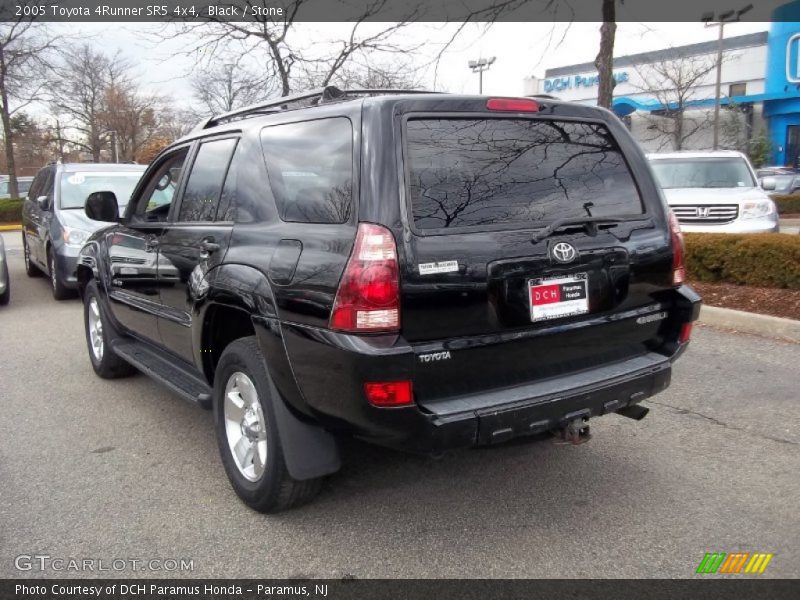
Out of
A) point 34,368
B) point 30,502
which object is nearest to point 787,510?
point 30,502

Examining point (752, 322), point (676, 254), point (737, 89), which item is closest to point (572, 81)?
point (737, 89)

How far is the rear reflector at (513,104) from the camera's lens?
3064mm

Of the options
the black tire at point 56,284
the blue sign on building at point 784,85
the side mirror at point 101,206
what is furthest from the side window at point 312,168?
the blue sign on building at point 784,85

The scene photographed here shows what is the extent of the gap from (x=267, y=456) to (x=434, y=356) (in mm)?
982

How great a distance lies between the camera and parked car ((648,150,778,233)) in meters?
9.63

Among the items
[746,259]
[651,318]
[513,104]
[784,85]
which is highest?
[784,85]

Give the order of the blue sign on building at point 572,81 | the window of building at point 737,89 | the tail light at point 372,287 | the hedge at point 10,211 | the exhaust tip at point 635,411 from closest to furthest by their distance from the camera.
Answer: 1. the tail light at point 372,287
2. the exhaust tip at point 635,411
3. the hedge at point 10,211
4. the window of building at point 737,89
5. the blue sign on building at point 572,81

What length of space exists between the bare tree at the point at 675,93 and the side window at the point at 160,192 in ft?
95.2

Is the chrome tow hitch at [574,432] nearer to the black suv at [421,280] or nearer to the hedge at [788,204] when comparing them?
the black suv at [421,280]

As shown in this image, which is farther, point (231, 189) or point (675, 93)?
point (675, 93)

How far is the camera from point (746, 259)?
7.46m

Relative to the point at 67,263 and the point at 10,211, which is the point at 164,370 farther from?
the point at 10,211

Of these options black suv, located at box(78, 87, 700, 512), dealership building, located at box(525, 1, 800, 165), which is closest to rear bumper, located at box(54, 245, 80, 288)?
black suv, located at box(78, 87, 700, 512)

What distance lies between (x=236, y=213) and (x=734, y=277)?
624cm
